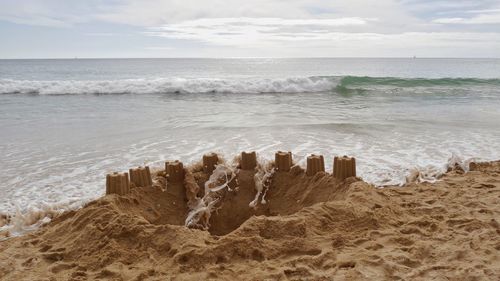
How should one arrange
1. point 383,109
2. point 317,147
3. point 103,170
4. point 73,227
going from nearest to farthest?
point 73,227 < point 103,170 < point 317,147 < point 383,109

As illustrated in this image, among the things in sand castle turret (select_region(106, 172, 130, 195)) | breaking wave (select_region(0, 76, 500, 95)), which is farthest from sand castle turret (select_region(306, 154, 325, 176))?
breaking wave (select_region(0, 76, 500, 95))

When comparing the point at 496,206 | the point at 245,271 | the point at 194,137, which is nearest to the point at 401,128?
the point at 194,137

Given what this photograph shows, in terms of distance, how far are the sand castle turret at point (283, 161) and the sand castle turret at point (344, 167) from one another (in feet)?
1.42

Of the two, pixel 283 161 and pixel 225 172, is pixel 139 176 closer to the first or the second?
pixel 225 172

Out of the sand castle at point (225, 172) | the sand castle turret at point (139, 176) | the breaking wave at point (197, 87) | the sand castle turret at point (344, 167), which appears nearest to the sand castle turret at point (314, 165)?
the sand castle at point (225, 172)

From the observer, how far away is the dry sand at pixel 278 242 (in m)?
2.18

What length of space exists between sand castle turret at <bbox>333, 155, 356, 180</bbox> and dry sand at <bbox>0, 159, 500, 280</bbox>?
147 mm

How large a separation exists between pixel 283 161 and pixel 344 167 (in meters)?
0.56

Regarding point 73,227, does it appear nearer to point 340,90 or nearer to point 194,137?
point 194,137

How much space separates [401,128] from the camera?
23.4ft

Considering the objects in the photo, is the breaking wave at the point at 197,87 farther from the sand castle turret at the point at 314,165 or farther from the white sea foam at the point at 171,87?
the sand castle turret at the point at 314,165

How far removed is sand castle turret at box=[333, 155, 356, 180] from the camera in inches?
131

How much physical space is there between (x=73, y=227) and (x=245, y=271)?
4.34 feet

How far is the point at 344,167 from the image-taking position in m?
3.35
